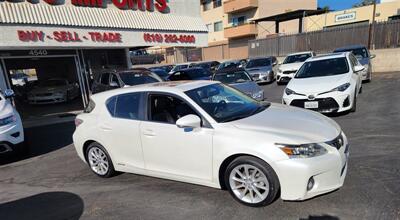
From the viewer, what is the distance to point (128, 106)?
465cm

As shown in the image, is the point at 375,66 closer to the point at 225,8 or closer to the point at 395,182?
the point at 395,182

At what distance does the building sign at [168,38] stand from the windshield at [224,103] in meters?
10.6

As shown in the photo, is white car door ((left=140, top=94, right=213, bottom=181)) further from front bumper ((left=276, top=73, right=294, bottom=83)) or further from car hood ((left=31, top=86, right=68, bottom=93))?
car hood ((left=31, top=86, right=68, bottom=93))

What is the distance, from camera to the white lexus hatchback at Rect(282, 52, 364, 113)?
7133 mm

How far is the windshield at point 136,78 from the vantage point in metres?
10.5

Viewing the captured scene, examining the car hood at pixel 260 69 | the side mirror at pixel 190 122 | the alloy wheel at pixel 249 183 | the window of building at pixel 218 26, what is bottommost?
the alloy wheel at pixel 249 183

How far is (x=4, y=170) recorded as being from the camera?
6070mm

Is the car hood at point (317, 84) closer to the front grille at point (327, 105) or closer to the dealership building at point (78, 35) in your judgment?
the front grille at point (327, 105)

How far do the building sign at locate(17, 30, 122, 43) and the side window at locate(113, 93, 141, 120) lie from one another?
8451 mm

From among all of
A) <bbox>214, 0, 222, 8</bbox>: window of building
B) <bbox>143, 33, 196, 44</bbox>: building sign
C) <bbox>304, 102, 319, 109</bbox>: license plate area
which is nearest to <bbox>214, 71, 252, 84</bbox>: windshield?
<bbox>304, 102, 319, 109</bbox>: license plate area

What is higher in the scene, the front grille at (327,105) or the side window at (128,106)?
the side window at (128,106)

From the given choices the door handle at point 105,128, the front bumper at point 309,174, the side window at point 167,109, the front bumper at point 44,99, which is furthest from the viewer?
the front bumper at point 44,99

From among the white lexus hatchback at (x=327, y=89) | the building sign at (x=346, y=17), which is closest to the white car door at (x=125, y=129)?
the white lexus hatchback at (x=327, y=89)

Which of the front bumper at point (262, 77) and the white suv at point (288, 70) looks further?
the front bumper at point (262, 77)
